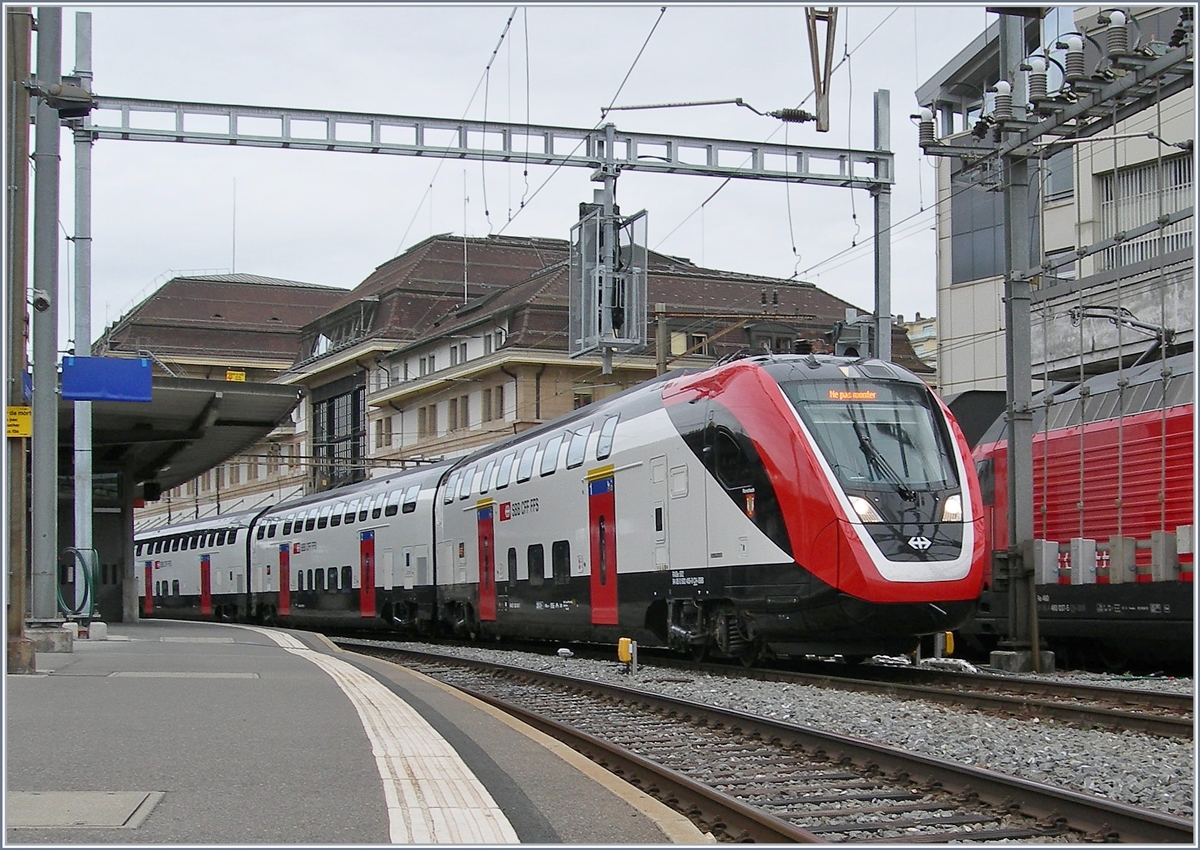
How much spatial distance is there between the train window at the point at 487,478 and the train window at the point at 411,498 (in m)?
4.00

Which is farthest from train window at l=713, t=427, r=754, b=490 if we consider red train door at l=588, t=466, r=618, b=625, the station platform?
the station platform

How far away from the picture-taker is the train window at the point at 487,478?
24.3 m

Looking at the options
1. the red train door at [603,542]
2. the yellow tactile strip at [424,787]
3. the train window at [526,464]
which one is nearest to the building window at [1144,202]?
the train window at [526,464]

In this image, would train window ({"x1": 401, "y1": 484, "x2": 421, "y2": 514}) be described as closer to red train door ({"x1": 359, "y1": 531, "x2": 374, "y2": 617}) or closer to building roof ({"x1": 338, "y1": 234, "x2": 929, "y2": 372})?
red train door ({"x1": 359, "y1": 531, "x2": 374, "y2": 617})

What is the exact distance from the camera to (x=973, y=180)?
17.7 metres

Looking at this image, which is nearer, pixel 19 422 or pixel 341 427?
pixel 19 422

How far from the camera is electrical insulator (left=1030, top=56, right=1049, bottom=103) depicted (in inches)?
619

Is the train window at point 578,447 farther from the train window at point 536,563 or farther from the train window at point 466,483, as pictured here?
the train window at point 466,483

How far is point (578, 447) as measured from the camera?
2005 centimetres

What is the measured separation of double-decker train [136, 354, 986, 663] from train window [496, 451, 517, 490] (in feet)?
0.18

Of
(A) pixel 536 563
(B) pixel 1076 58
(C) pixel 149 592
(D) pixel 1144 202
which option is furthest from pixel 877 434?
(C) pixel 149 592

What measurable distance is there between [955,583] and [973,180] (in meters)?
5.89

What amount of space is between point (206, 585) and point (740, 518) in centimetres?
3162

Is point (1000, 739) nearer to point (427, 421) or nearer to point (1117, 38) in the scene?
point (1117, 38)
